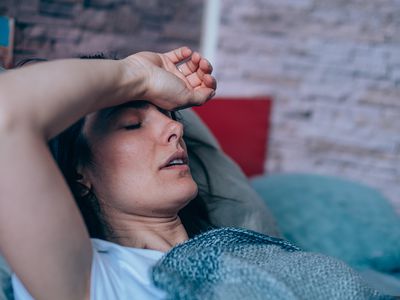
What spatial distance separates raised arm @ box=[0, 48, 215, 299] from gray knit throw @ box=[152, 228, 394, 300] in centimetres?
15

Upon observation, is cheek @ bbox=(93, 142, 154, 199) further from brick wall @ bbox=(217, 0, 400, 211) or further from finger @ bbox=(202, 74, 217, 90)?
brick wall @ bbox=(217, 0, 400, 211)

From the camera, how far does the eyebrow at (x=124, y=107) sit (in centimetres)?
106

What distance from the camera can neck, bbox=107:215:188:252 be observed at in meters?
1.08

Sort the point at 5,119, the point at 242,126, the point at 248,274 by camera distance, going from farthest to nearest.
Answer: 1. the point at 242,126
2. the point at 248,274
3. the point at 5,119

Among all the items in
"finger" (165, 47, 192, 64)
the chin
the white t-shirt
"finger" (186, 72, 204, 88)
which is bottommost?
the white t-shirt

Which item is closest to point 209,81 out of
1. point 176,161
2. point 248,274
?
point 176,161

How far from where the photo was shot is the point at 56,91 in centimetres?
84

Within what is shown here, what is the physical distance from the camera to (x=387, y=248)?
5.64 feet

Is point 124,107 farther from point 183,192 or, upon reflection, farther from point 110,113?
point 183,192

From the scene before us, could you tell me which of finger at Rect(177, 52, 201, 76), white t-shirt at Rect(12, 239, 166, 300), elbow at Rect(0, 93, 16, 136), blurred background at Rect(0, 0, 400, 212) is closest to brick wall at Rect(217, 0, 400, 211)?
blurred background at Rect(0, 0, 400, 212)

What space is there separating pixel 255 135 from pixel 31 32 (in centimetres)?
110

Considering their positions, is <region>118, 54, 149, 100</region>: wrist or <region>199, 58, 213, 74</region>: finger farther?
<region>199, 58, 213, 74</region>: finger

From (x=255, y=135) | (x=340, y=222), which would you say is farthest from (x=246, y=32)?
(x=340, y=222)

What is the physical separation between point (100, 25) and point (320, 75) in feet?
3.39
